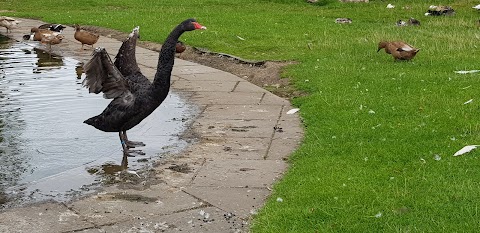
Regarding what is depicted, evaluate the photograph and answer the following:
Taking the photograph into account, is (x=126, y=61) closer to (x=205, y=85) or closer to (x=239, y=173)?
(x=239, y=173)

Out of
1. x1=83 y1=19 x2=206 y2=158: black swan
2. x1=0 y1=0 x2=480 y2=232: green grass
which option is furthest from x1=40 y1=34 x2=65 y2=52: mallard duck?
x1=83 y1=19 x2=206 y2=158: black swan

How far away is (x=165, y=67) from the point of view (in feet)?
24.2

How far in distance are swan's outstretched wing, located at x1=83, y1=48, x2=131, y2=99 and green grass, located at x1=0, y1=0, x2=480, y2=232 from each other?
2016 millimetres

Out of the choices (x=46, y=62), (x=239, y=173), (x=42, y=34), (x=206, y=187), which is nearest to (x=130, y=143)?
(x=239, y=173)

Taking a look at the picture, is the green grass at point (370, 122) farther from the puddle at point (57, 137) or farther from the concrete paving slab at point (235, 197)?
the puddle at point (57, 137)

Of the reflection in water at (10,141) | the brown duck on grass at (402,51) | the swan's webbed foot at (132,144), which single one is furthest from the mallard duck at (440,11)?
the swan's webbed foot at (132,144)

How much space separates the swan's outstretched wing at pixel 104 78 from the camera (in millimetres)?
7109

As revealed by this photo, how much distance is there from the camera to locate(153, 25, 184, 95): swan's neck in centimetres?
732

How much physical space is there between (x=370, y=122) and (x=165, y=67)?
2583 mm

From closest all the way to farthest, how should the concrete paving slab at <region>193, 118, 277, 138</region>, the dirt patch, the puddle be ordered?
the puddle < the concrete paving slab at <region>193, 118, 277, 138</region> < the dirt patch

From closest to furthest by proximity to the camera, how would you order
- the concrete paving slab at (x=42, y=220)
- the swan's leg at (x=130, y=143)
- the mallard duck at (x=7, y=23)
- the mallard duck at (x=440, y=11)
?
the concrete paving slab at (x=42, y=220)
the swan's leg at (x=130, y=143)
the mallard duck at (x=7, y=23)
the mallard duck at (x=440, y=11)

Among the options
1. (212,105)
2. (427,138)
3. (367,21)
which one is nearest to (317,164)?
(427,138)

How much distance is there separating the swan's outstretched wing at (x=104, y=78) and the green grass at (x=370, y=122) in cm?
202

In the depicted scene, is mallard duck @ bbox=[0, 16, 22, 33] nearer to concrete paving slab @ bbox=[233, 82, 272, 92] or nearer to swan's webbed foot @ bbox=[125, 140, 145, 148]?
concrete paving slab @ bbox=[233, 82, 272, 92]
